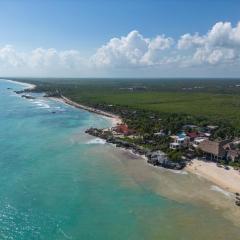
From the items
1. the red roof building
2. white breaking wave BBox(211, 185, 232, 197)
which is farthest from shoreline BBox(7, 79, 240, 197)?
the red roof building

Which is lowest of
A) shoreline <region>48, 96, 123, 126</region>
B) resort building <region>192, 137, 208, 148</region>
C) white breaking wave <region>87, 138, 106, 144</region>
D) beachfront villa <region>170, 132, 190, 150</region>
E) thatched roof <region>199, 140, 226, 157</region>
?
shoreline <region>48, 96, 123, 126</region>

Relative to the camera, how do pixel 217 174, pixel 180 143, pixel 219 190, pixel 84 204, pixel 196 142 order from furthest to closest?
pixel 196 142 < pixel 180 143 < pixel 217 174 < pixel 219 190 < pixel 84 204

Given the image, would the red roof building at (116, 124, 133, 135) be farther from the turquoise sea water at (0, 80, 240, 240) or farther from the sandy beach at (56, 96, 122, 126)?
the sandy beach at (56, 96, 122, 126)

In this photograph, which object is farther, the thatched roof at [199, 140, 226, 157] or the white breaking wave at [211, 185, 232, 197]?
the thatched roof at [199, 140, 226, 157]

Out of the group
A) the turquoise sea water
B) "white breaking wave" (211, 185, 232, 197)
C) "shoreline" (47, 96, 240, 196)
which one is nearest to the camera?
the turquoise sea water

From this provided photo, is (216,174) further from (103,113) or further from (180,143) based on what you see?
(103,113)

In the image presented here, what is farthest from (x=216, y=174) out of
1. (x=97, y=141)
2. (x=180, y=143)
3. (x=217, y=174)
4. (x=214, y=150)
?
(x=97, y=141)

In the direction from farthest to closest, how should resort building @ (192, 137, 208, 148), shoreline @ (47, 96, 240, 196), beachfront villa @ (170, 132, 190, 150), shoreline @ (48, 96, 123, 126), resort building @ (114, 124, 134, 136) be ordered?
shoreline @ (48, 96, 123, 126), resort building @ (114, 124, 134, 136), resort building @ (192, 137, 208, 148), beachfront villa @ (170, 132, 190, 150), shoreline @ (47, 96, 240, 196)
